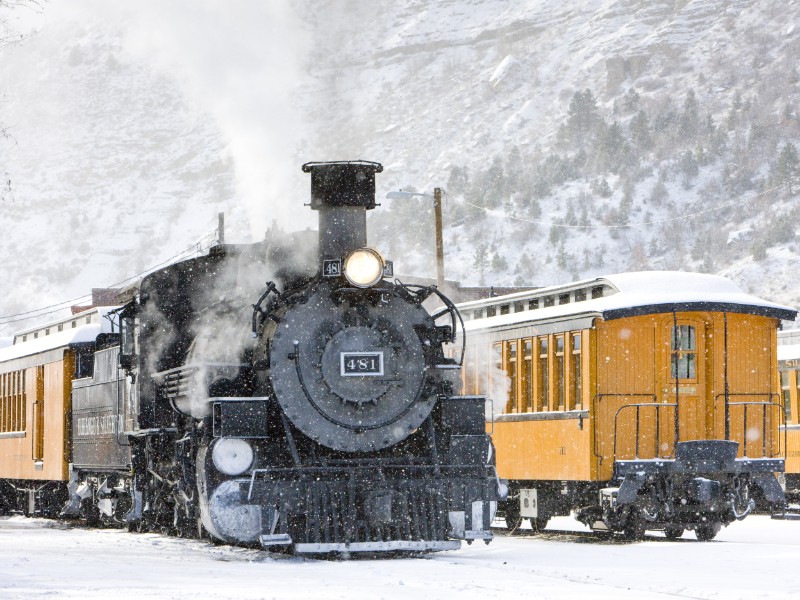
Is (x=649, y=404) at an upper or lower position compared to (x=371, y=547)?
upper

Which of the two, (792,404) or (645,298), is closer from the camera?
(645,298)

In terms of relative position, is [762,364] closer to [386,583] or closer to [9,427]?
[386,583]

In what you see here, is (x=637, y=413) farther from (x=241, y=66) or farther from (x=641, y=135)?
(x=641, y=135)

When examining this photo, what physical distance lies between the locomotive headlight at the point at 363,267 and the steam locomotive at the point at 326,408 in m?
0.01

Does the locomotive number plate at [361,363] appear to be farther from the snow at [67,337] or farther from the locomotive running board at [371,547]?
the snow at [67,337]

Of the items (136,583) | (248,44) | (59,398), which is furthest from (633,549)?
(248,44)

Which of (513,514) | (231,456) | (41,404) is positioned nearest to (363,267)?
(231,456)

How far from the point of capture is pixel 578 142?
449 feet

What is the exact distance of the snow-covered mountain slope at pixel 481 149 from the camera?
52.5m

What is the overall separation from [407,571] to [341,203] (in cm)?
380

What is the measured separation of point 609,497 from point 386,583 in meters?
6.27

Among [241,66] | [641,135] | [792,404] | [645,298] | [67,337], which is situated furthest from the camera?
[641,135]

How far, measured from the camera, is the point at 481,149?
15112 cm

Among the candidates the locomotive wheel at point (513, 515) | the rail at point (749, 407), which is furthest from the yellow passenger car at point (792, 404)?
the locomotive wheel at point (513, 515)
